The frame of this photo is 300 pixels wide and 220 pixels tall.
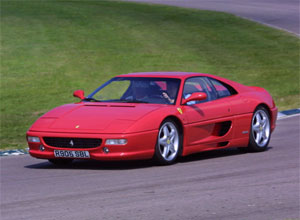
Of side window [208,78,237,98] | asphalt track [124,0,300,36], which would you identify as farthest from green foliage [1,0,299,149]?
side window [208,78,237,98]

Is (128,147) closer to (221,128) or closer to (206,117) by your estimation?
(206,117)

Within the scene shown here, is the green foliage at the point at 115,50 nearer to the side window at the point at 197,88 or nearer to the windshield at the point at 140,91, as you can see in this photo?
the windshield at the point at 140,91

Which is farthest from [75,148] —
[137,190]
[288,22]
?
[288,22]

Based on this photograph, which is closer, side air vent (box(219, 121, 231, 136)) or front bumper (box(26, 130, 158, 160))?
front bumper (box(26, 130, 158, 160))

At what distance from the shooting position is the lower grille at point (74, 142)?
9.21 m

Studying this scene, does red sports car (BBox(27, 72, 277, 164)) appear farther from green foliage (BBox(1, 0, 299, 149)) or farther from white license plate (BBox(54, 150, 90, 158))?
green foliage (BBox(1, 0, 299, 149))

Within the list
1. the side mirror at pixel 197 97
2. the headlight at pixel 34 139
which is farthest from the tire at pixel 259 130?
the headlight at pixel 34 139

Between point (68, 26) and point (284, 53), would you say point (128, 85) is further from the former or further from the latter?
point (68, 26)

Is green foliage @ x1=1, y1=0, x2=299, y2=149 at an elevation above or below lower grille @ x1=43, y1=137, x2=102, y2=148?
below

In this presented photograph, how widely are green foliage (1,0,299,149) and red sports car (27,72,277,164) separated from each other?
4.47 meters

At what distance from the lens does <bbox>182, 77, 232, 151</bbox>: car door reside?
1003cm

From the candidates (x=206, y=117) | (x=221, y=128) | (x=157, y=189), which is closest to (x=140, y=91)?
(x=206, y=117)

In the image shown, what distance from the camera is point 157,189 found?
7734 millimetres

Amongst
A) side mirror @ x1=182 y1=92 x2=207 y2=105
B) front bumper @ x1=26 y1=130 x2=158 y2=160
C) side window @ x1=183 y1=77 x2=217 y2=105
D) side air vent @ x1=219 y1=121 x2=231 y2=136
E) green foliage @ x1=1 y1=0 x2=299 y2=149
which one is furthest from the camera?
green foliage @ x1=1 y1=0 x2=299 y2=149
